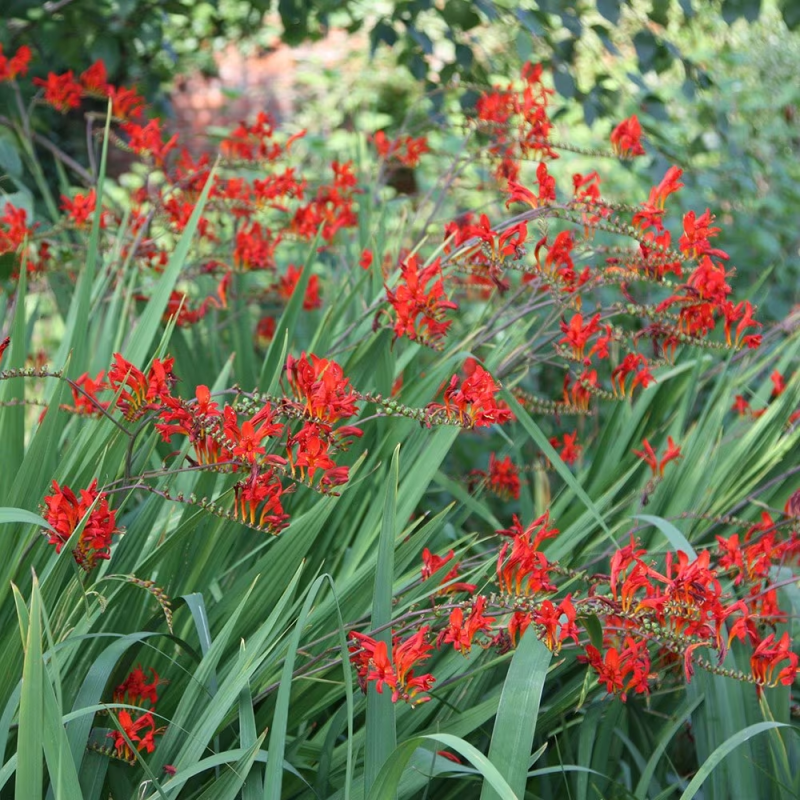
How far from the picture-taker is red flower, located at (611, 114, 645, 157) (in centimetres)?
198

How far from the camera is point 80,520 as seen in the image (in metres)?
1.23

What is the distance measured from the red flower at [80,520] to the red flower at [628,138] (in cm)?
123

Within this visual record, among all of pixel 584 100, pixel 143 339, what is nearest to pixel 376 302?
pixel 143 339

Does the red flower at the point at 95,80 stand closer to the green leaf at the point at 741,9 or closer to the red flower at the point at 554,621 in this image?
the green leaf at the point at 741,9

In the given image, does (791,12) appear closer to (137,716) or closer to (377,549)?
(377,549)

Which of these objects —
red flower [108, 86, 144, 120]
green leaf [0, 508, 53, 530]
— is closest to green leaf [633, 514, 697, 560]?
green leaf [0, 508, 53, 530]

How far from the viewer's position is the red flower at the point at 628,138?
78.0 inches

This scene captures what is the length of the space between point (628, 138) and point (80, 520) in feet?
4.23

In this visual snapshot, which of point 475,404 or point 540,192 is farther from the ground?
point 540,192

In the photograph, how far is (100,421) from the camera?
5.14 feet

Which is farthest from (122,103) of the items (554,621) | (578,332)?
(554,621)

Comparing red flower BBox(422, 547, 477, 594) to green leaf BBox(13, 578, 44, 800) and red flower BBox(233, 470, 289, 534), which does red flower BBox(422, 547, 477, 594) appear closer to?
red flower BBox(233, 470, 289, 534)

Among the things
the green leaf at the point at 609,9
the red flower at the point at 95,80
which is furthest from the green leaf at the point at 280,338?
the green leaf at the point at 609,9

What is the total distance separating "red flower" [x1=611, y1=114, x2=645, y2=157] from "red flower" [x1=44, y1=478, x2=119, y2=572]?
1.23m
